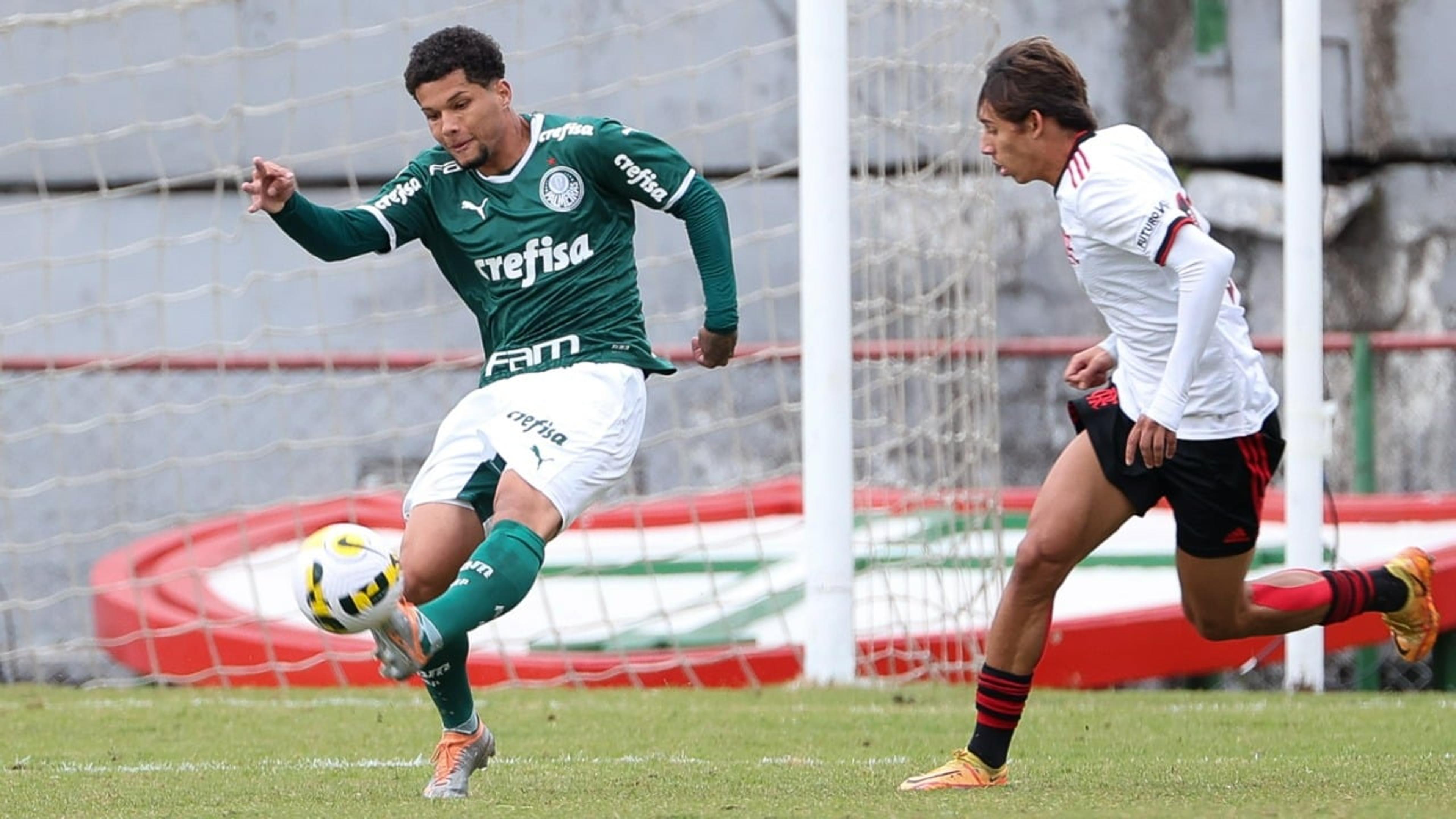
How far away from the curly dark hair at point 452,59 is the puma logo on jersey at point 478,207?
0.94ft

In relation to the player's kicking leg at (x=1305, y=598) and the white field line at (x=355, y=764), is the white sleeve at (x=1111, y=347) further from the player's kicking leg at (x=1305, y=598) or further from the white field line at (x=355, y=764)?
the white field line at (x=355, y=764)

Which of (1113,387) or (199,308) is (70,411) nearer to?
(199,308)

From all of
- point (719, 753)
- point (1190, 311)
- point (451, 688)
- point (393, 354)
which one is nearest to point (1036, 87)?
point (1190, 311)

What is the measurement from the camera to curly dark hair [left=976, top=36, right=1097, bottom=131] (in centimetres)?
483

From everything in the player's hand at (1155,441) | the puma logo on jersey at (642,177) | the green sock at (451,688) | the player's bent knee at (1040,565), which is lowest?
the green sock at (451,688)

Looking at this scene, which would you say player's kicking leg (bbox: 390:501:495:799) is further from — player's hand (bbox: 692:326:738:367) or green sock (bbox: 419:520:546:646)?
player's hand (bbox: 692:326:738:367)

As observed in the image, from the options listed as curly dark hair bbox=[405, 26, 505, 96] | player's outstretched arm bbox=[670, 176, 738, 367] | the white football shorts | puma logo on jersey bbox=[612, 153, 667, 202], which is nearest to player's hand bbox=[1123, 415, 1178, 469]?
player's outstretched arm bbox=[670, 176, 738, 367]

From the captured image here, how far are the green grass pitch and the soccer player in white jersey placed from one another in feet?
1.18

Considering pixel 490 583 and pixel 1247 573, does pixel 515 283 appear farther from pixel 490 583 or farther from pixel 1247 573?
pixel 1247 573

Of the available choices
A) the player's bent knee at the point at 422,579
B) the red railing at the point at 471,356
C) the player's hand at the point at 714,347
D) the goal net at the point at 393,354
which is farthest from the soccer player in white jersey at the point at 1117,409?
the red railing at the point at 471,356

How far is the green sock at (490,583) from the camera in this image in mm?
4281

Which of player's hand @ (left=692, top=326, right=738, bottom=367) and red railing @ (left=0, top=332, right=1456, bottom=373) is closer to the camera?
player's hand @ (left=692, top=326, right=738, bottom=367)

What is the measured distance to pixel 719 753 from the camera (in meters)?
5.92

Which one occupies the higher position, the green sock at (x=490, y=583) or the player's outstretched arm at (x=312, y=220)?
the player's outstretched arm at (x=312, y=220)
